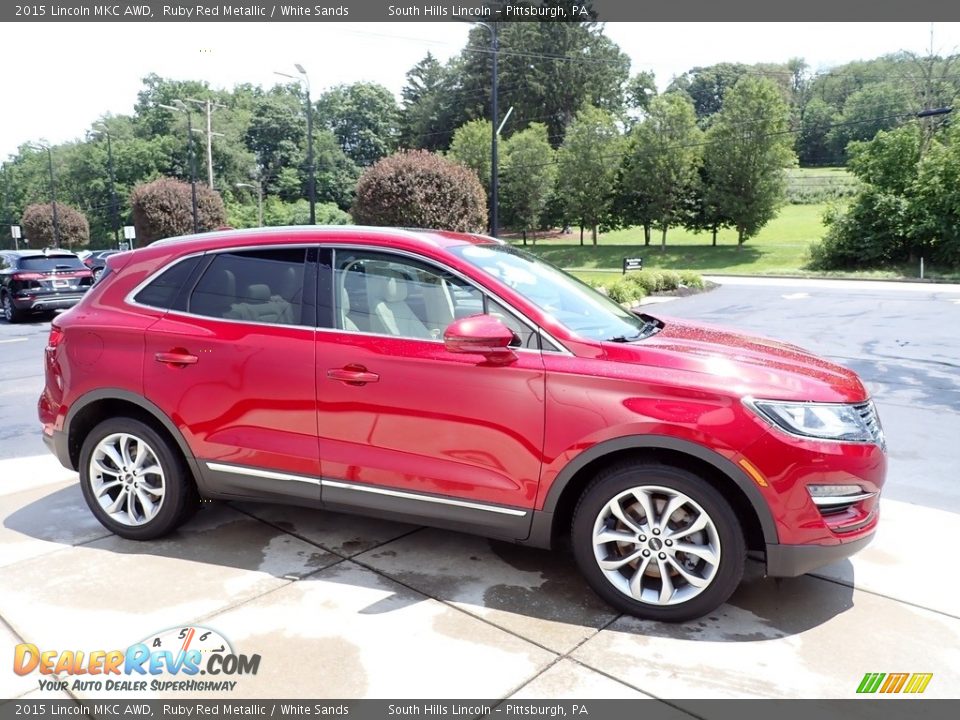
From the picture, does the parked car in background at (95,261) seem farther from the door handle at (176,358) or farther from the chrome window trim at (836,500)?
the chrome window trim at (836,500)

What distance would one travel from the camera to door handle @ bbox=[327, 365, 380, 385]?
3529mm

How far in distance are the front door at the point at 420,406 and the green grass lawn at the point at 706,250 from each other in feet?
97.7

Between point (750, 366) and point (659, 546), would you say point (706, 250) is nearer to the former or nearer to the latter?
point (750, 366)

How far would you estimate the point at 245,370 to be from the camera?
149 inches

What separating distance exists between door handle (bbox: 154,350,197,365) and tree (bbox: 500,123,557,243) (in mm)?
46099

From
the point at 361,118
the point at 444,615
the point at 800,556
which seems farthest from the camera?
the point at 361,118

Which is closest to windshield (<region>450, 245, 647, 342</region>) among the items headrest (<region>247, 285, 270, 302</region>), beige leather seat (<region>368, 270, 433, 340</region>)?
beige leather seat (<region>368, 270, 433, 340</region>)

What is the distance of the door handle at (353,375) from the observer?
3529 mm

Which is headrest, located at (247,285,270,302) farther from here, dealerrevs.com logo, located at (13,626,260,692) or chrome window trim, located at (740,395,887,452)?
chrome window trim, located at (740,395,887,452)

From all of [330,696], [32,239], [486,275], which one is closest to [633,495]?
[486,275]

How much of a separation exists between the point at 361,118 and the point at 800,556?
101 meters

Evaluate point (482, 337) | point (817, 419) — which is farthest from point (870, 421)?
point (482, 337)
